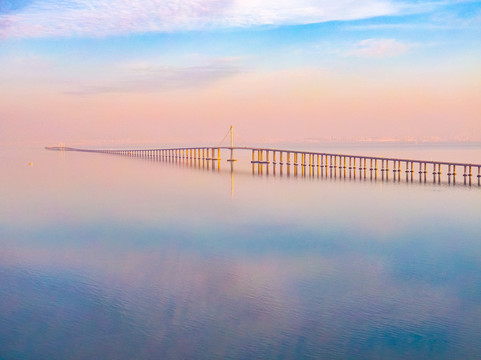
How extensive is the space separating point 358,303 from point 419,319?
6.50 ft

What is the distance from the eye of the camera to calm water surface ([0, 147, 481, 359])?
13609 millimetres

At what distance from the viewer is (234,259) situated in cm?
2253

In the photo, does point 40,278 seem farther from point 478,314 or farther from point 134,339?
point 478,314

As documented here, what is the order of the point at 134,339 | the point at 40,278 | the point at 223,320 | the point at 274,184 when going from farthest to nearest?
the point at 274,184 < the point at 40,278 < the point at 223,320 < the point at 134,339

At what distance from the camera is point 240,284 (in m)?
18.5

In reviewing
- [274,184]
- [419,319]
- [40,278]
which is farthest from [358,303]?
[274,184]

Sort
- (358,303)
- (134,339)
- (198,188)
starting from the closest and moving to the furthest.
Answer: (134,339), (358,303), (198,188)

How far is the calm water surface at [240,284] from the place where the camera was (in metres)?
13.6

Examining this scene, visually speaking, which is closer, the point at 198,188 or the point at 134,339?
the point at 134,339

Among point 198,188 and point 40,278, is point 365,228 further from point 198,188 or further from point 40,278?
point 198,188

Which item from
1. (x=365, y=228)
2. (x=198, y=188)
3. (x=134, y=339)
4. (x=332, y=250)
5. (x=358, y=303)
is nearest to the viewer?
(x=134, y=339)

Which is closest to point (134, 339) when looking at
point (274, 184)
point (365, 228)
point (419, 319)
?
point (419, 319)

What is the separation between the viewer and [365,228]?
30875mm

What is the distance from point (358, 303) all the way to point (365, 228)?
48.9 feet
